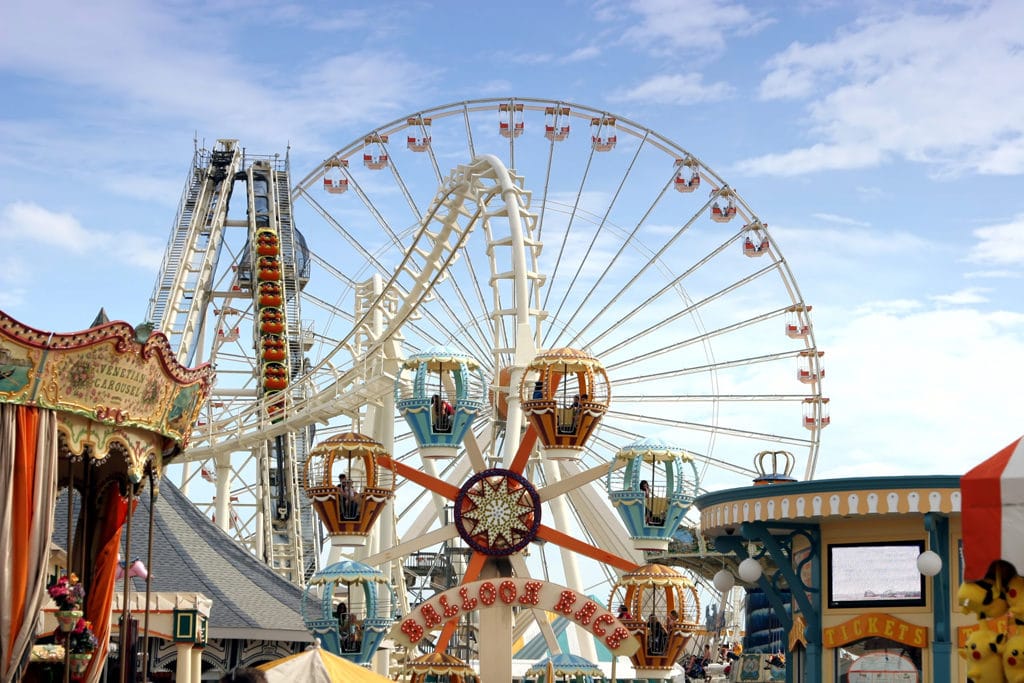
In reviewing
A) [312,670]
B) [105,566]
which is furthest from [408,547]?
[312,670]

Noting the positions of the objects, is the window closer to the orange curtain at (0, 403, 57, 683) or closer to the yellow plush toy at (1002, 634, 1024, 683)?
the yellow plush toy at (1002, 634, 1024, 683)

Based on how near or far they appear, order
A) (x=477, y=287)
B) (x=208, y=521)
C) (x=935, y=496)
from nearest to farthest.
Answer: (x=935, y=496)
(x=208, y=521)
(x=477, y=287)

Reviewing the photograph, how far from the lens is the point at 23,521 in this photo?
1586cm

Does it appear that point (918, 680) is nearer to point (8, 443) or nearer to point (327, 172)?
point (8, 443)

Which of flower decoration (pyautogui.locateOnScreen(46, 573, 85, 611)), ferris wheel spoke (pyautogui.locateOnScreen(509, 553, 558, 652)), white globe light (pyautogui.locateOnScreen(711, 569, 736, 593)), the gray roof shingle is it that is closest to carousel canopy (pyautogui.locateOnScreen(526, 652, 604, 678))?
ferris wheel spoke (pyautogui.locateOnScreen(509, 553, 558, 652))

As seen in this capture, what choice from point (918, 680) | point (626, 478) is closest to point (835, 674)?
point (918, 680)

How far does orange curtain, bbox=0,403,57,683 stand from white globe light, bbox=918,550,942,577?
346 inches

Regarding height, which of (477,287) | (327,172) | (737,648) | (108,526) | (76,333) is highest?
(327,172)

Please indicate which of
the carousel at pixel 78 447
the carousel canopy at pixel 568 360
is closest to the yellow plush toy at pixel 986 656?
the carousel at pixel 78 447

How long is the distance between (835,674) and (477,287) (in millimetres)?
17773

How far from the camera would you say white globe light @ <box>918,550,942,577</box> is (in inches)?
563

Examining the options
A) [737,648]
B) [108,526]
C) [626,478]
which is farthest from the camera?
[737,648]

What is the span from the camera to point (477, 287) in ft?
106

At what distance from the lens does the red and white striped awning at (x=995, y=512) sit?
325 inches
